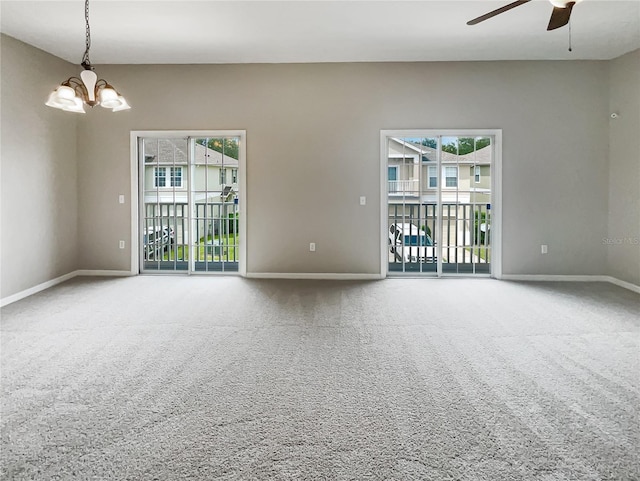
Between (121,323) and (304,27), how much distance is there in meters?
3.50

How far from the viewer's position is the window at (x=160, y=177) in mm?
6301

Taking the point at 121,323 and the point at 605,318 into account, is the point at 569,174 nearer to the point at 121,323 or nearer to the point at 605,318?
the point at 605,318

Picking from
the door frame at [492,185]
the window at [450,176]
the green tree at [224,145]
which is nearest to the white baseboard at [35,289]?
the green tree at [224,145]

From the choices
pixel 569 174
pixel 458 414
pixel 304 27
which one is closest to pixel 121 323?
pixel 458 414

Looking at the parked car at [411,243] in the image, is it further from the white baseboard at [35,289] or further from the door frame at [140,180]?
the white baseboard at [35,289]

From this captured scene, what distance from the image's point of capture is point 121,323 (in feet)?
13.4

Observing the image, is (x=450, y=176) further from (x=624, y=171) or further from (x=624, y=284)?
(x=624, y=284)

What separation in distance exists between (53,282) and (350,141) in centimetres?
431

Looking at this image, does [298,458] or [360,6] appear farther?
[360,6]

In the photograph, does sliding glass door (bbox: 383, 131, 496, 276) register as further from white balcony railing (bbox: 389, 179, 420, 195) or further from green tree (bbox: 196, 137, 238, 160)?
green tree (bbox: 196, 137, 238, 160)

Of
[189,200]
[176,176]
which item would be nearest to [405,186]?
[189,200]

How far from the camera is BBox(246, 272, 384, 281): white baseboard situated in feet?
20.0

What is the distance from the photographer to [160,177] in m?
6.31

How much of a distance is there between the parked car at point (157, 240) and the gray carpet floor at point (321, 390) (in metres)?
1.74
